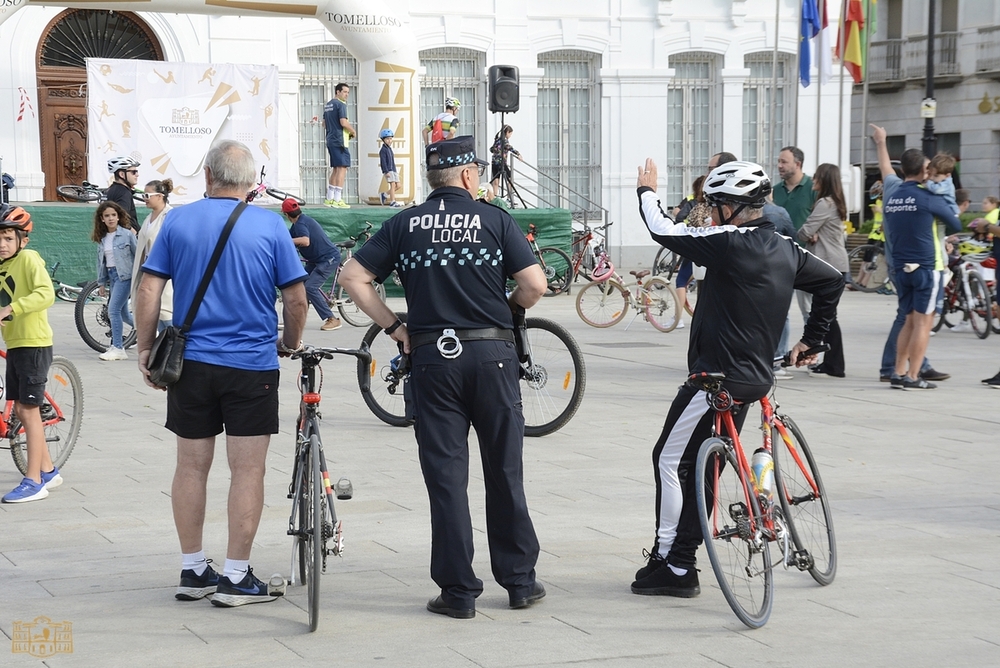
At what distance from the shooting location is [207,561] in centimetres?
561

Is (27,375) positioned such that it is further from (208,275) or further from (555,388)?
(555,388)

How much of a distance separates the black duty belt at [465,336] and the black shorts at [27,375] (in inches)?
114

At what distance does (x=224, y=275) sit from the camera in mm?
5340

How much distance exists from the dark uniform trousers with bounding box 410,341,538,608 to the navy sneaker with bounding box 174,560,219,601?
36.6 inches

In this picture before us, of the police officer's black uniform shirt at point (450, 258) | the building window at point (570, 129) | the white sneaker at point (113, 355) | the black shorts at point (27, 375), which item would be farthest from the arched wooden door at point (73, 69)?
the police officer's black uniform shirt at point (450, 258)

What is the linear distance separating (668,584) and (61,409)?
4.18 metres

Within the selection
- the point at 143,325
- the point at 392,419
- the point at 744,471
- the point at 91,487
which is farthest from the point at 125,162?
the point at 744,471

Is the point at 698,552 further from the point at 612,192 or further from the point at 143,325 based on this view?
the point at 612,192

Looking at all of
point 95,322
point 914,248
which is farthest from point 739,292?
point 95,322

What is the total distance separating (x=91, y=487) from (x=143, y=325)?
2.59 metres

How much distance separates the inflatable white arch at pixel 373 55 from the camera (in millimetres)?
20750

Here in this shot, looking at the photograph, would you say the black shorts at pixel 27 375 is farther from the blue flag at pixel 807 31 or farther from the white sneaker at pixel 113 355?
the blue flag at pixel 807 31

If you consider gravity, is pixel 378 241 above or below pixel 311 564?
above

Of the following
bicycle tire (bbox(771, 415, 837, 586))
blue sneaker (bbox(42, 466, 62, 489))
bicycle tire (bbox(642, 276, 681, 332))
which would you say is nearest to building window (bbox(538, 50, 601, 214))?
bicycle tire (bbox(642, 276, 681, 332))
